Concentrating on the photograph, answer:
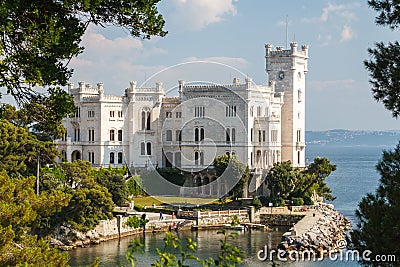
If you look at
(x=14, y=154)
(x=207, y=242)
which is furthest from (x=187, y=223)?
(x=14, y=154)

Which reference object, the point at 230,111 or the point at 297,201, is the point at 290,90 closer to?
the point at 230,111

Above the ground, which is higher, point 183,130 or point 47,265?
point 183,130

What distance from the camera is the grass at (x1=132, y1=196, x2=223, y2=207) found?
50156 millimetres

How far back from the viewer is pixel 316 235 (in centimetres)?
4044

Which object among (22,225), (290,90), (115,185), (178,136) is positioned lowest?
(115,185)

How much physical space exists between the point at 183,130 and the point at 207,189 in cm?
543

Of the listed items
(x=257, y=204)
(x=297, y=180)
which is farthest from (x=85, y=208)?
(x=297, y=180)

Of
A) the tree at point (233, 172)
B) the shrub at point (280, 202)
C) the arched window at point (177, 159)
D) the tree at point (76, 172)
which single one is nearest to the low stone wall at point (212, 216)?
the shrub at point (280, 202)

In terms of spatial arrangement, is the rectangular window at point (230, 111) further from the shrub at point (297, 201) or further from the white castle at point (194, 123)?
the shrub at point (297, 201)

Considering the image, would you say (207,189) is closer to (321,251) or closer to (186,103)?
(186,103)

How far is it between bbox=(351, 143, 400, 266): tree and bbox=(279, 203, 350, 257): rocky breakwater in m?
24.4

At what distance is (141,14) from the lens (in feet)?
41.3

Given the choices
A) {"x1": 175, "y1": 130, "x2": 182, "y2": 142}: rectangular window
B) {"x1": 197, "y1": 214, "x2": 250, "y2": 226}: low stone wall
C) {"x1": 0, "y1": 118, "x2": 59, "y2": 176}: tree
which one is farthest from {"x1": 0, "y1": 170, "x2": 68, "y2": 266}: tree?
{"x1": 175, "y1": 130, "x2": 182, "y2": 142}: rectangular window

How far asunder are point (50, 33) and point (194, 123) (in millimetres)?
42704
